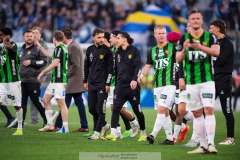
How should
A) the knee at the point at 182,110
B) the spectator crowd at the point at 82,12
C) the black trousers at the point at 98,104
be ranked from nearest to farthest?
the knee at the point at 182,110 < the black trousers at the point at 98,104 < the spectator crowd at the point at 82,12

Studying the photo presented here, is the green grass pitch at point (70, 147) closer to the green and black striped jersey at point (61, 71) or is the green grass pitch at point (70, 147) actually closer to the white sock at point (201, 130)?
the white sock at point (201, 130)

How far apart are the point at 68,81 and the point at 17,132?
236cm

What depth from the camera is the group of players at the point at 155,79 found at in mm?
11562

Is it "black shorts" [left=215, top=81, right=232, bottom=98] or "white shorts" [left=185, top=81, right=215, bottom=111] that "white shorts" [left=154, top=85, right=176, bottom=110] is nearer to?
"black shorts" [left=215, top=81, right=232, bottom=98]

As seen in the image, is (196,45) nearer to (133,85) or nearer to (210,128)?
(210,128)

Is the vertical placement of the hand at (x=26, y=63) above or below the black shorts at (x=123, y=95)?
above

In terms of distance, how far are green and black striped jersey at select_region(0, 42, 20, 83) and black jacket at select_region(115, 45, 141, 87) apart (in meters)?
2.57

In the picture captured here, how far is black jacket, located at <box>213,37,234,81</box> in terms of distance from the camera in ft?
45.6

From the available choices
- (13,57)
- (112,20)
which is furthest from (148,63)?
(112,20)

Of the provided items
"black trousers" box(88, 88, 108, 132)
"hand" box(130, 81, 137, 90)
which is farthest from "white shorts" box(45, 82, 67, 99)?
"hand" box(130, 81, 137, 90)

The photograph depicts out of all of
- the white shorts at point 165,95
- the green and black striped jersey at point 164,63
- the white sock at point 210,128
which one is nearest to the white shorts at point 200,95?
the white sock at point 210,128

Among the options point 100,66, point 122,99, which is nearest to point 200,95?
point 122,99

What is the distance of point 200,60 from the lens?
11.6m

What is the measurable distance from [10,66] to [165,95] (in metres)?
4.02
